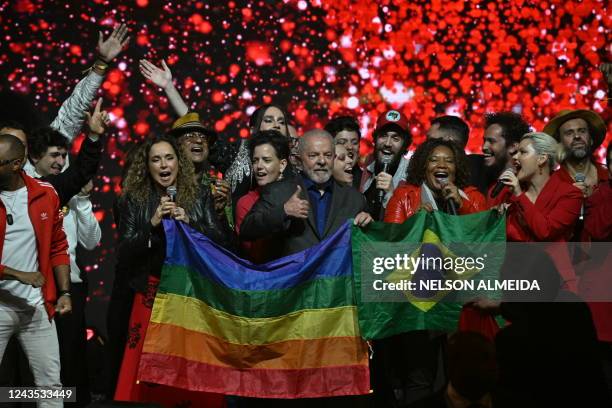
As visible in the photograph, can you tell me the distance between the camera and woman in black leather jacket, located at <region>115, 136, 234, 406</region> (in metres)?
4.96

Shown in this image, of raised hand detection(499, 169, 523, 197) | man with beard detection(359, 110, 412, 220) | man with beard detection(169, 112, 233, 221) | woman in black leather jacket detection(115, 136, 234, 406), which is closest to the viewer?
woman in black leather jacket detection(115, 136, 234, 406)

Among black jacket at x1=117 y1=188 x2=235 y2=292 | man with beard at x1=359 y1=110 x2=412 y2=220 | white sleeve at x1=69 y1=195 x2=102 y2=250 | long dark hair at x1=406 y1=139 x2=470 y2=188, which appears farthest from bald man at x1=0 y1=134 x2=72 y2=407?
man with beard at x1=359 y1=110 x2=412 y2=220

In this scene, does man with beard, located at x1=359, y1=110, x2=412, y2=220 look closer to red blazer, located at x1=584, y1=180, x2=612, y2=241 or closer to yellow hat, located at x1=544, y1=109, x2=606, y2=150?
yellow hat, located at x1=544, y1=109, x2=606, y2=150

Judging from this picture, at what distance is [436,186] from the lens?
5387 mm

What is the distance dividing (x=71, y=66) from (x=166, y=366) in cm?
427

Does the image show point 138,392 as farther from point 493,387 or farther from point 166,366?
point 493,387

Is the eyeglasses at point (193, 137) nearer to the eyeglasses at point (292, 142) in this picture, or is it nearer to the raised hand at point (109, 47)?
the eyeglasses at point (292, 142)

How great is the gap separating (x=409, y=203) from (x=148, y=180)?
1.57 meters

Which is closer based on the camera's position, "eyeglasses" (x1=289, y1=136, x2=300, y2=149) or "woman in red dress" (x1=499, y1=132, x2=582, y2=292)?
"woman in red dress" (x1=499, y1=132, x2=582, y2=292)

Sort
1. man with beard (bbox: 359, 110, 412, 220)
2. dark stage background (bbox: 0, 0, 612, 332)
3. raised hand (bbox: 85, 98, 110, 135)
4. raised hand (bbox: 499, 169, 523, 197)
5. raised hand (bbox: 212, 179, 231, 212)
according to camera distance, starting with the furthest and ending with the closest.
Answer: dark stage background (bbox: 0, 0, 612, 332) < man with beard (bbox: 359, 110, 412, 220) < raised hand (bbox: 85, 98, 110, 135) < raised hand (bbox: 212, 179, 231, 212) < raised hand (bbox: 499, 169, 523, 197)

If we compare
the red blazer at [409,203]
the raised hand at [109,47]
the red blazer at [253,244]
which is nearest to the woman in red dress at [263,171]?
the red blazer at [253,244]

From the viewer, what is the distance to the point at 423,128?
9078 mm

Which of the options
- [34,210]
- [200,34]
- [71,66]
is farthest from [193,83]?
[34,210]

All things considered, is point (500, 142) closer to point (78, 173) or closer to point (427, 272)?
point (427, 272)
